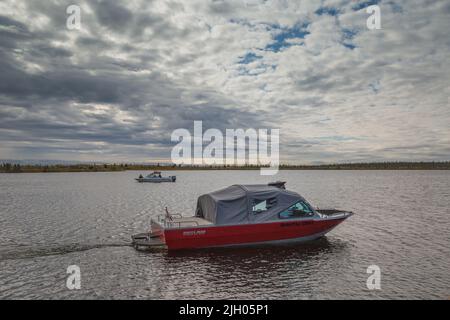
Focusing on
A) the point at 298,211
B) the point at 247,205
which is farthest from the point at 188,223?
the point at 298,211

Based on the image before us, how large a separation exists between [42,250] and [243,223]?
13.2m

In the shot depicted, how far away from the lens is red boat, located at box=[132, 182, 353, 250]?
66.3 feet

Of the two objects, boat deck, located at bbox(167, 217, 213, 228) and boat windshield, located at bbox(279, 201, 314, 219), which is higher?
boat windshield, located at bbox(279, 201, 314, 219)

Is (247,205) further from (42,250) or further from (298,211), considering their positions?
(42,250)

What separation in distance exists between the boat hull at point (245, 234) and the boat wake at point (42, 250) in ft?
15.8

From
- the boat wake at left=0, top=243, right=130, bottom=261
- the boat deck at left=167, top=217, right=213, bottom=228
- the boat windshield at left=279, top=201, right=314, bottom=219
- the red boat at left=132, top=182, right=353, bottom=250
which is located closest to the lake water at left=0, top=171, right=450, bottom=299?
the boat wake at left=0, top=243, right=130, bottom=261

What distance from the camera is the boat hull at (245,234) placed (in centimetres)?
2002

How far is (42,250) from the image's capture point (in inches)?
819

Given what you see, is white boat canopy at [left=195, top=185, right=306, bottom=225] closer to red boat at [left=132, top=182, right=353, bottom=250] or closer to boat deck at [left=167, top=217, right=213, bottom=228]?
red boat at [left=132, top=182, right=353, bottom=250]

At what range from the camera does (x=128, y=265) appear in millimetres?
18078

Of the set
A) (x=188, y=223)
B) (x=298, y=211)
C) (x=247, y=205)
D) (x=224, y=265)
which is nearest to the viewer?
(x=224, y=265)
